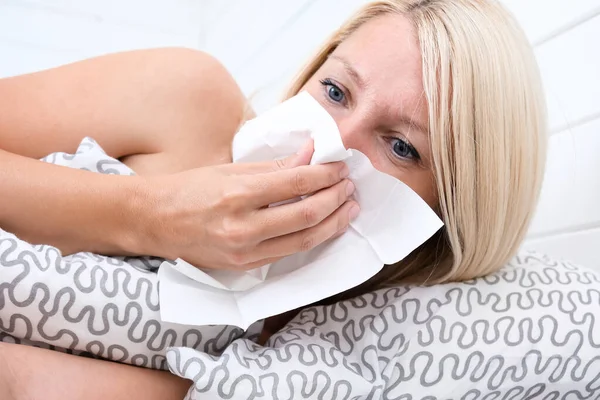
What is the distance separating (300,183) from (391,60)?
0.23 meters

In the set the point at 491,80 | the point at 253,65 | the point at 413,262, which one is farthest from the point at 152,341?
the point at 253,65

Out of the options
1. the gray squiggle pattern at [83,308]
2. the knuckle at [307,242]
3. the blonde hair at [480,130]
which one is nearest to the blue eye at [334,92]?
the blonde hair at [480,130]

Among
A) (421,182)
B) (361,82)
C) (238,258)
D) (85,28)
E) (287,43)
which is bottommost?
(238,258)

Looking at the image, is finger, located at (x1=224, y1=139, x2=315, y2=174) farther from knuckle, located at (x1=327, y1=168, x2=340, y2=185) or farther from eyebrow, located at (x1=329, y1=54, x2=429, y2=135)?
eyebrow, located at (x1=329, y1=54, x2=429, y2=135)

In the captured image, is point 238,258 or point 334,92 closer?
point 238,258

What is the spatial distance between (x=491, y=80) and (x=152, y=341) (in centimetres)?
49

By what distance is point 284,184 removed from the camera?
26.4 inches

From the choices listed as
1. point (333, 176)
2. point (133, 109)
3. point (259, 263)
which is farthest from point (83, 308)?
point (133, 109)

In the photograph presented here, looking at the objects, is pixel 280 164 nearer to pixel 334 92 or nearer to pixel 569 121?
pixel 334 92

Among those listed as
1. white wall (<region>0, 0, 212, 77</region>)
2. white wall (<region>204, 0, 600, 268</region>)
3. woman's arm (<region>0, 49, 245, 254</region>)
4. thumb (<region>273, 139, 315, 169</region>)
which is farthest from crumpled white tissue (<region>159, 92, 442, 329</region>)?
white wall (<region>0, 0, 212, 77</region>)

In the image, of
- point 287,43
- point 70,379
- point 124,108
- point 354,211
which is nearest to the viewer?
point 70,379

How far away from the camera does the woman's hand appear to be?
0.67 metres

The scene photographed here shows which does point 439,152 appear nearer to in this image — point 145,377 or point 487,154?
point 487,154

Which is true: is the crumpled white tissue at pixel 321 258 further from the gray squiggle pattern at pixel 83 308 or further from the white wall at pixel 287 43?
the white wall at pixel 287 43
